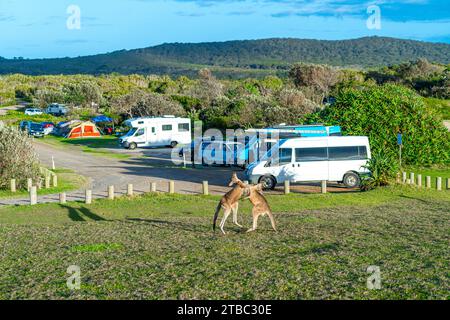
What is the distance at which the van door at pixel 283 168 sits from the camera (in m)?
26.1

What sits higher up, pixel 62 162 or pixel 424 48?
pixel 424 48

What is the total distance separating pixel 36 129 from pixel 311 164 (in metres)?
37.4

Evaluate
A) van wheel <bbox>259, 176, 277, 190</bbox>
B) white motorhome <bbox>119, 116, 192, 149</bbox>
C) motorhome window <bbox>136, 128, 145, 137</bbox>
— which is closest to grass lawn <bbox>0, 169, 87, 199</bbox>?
van wheel <bbox>259, 176, 277, 190</bbox>

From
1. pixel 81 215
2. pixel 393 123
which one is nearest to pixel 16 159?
pixel 81 215

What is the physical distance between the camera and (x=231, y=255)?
441 inches

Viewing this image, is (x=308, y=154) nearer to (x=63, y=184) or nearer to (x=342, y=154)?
(x=342, y=154)

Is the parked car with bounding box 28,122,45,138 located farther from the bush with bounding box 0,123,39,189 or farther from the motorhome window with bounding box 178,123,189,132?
the bush with bounding box 0,123,39,189

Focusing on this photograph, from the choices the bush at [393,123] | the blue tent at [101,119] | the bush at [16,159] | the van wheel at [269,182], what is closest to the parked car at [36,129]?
the blue tent at [101,119]

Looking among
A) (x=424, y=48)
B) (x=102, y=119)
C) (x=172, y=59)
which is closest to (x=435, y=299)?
(x=102, y=119)

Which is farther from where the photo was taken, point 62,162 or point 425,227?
point 62,162

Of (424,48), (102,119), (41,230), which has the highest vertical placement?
(424,48)
